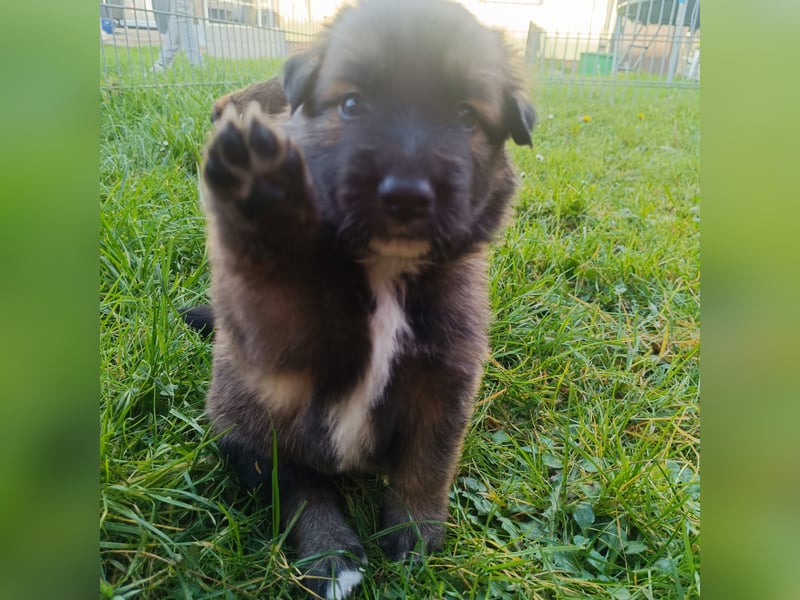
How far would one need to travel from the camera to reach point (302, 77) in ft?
5.04

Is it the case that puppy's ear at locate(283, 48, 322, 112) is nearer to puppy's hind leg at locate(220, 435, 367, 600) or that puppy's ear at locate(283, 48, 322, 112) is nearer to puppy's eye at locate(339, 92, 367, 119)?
puppy's eye at locate(339, 92, 367, 119)

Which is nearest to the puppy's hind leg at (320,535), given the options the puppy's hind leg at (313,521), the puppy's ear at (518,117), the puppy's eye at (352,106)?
the puppy's hind leg at (313,521)

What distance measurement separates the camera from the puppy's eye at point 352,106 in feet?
4.59

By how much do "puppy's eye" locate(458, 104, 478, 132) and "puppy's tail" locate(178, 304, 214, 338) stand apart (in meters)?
1.33

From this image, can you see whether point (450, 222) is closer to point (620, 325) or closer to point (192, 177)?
point (620, 325)

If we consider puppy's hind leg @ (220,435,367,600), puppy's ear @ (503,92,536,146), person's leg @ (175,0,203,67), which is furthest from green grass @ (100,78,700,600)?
puppy's ear @ (503,92,536,146)

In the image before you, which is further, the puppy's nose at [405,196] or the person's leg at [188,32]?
the person's leg at [188,32]

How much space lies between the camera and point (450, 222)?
53.4 inches

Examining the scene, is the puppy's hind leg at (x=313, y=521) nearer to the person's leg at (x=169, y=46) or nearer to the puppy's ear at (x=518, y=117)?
the puppy's ear at (x=518, y=117)

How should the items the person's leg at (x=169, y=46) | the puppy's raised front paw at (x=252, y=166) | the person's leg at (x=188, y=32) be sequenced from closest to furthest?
the puppy's raised front paw at (x=252, y=166)
the person's leg at (x=188, y=32)
the person's leg at (x=169, y=46)

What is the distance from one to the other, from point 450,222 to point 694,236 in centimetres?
295

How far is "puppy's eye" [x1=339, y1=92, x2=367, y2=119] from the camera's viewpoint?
4.59 feet

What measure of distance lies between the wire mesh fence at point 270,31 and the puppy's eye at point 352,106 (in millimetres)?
353

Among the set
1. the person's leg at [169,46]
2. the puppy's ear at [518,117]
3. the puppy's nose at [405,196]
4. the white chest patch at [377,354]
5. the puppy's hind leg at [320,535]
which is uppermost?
the person's leg at [169,46]
